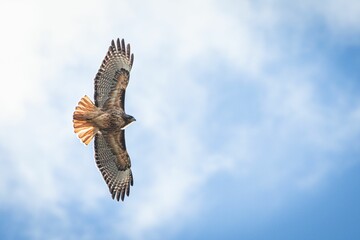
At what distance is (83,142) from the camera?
17.4m

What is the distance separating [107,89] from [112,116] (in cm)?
75

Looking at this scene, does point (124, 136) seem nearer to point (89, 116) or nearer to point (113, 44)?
point (89, 116)

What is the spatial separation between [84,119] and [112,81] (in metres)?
1.32

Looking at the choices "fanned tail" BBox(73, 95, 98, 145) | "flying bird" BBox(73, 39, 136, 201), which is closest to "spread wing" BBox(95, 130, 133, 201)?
"flying bird" BBox(73, 39, 136, 201)

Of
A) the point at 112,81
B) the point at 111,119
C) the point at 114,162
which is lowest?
the point at 114,162

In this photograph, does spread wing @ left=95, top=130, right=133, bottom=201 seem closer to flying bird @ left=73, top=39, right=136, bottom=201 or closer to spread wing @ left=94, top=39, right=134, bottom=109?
flying bird @ left=73, top=39, right=136, bottom=201

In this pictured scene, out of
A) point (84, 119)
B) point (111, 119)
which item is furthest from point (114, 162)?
point (84, 119)

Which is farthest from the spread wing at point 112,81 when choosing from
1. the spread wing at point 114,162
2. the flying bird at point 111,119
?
the spread wing at point 114,162

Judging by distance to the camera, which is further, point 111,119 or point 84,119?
point 111,119

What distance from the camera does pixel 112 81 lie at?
58.1ft

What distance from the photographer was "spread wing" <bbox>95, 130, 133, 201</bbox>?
18234mm

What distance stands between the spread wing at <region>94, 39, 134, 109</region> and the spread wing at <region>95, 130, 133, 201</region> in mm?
974

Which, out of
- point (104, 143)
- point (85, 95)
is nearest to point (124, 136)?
point (104, 143)

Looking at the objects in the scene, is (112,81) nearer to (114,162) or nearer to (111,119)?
(111,119)
